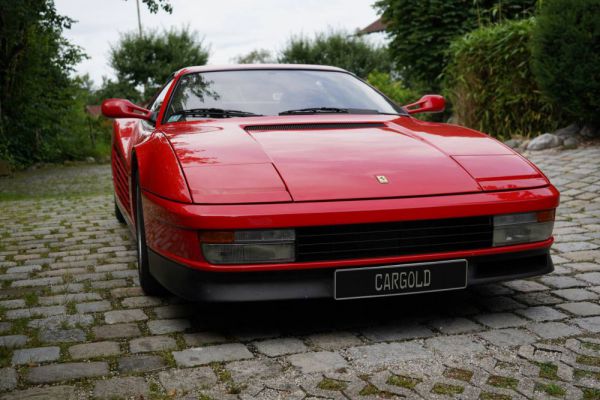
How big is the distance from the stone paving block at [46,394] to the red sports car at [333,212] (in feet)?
2.22

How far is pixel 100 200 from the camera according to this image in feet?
27.7

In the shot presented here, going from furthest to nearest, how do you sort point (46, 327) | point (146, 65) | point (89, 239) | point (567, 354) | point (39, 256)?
point (146, 65)
point (89, 239)
point (39, 256)
point (46, 327)
point (567, 354)

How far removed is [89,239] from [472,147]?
3434mm

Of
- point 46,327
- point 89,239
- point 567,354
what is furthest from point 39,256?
point 567,354

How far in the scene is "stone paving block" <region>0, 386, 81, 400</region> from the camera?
8.09 ft

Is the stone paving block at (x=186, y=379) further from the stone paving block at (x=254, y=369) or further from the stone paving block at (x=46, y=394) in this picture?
the stone paving block at (x=46, y=394)

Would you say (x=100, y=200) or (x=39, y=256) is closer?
(x=39, y=256)

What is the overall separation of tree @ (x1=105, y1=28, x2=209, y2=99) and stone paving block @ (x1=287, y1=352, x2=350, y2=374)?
29.9m

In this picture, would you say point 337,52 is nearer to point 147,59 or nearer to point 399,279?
point 147,59

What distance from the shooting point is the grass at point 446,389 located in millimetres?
2452

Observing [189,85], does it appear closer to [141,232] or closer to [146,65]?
[141,232]

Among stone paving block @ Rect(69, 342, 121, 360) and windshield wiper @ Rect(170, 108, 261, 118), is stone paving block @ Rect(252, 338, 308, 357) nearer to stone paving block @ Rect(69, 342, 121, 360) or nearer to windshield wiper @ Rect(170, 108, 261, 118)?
stone paving block @ Rect(69, 342, 121, 360)

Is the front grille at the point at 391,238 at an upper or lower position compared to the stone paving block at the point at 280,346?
upper

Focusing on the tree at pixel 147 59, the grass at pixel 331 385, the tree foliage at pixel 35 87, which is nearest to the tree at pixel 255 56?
the tree at pixel 147 59
